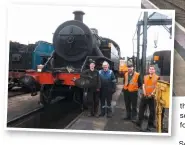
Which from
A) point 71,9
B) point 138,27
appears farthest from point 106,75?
point 71,9

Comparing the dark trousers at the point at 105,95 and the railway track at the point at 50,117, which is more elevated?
the dark trousers at the point at 105,95

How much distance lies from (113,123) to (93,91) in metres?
0.54

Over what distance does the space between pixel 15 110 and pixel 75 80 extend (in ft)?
4.03

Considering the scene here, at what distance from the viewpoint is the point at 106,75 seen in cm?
389

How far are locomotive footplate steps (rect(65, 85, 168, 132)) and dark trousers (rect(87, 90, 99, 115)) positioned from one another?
14cm

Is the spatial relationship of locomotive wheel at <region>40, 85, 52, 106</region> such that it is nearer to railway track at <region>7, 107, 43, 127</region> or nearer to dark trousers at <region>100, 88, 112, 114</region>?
railway track at <region>7, 107, 43, 127</region>

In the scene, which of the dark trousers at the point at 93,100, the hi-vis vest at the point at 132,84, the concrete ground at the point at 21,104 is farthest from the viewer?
the concrete ground at the point at 21,104

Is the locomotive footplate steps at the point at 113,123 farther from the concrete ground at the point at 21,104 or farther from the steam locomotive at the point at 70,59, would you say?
the concrete ground at the point at 21,104

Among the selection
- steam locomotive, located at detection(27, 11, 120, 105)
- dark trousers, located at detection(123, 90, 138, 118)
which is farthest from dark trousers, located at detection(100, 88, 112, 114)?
steam locomotive, located at detection(27, 11, 120, 105)

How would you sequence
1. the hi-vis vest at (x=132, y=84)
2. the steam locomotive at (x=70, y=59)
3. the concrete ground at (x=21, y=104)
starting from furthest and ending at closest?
the concrete ground at (x=21, y=104)
the steam locomotive at (x=70, y=59)
the hi-vis vest at (x=132, y=84)

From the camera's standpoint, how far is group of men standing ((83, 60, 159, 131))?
354cm

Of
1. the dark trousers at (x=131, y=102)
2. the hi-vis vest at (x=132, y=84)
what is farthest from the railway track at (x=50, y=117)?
the hi-vis vest at (x=132, y=84)

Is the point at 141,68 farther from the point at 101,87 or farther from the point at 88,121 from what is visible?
the point at 88,121

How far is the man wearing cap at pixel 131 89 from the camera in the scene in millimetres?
3719
